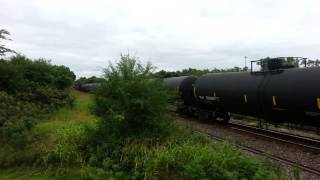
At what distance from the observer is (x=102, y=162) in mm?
11867

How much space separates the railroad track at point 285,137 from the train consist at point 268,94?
851 millimetres

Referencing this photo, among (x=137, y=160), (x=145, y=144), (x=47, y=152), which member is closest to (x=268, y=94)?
(x=145, y=144)

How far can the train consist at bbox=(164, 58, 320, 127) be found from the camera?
15.4 meters

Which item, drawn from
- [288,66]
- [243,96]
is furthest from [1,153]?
[288,66]

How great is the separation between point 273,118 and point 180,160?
8833mm

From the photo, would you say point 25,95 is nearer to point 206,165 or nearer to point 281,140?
point 281,140

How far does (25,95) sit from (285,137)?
14051 mm

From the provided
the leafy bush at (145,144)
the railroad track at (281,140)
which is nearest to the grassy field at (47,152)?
the leafy bush at (145,144)

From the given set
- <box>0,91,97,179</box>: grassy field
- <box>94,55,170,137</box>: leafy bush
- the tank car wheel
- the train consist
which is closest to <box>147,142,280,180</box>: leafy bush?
<box>94,55,170,137</box>: leafy bush

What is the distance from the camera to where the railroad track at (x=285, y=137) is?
16406 millimetres

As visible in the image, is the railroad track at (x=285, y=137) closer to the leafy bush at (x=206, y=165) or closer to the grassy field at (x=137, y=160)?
the grassy field at (x=137, y=160)

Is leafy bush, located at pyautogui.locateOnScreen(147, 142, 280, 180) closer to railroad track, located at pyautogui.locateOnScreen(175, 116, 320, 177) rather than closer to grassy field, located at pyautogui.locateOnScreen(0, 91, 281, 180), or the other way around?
grassy field, located at pyautogui.locateOnScreen(0, 91, 281, 180)

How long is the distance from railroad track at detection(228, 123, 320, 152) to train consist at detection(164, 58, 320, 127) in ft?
2.79

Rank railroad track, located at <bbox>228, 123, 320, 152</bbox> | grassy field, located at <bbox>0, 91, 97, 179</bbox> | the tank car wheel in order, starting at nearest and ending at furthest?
grassy field, located at <bbox>0, 91, 97, 179</bbox> → railroad track, located at <bbox>228, 123, 320, 152</bbox> → the tank car wheel
